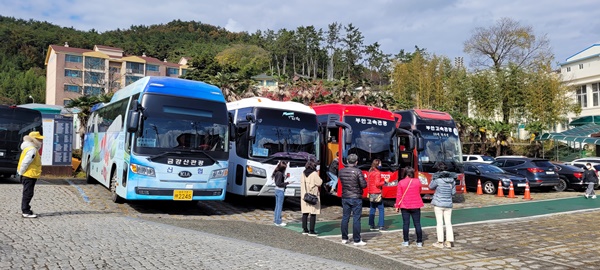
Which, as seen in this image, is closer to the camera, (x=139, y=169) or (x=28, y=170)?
(x=28, y=170)

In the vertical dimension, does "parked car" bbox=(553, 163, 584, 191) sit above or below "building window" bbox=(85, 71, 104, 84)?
below

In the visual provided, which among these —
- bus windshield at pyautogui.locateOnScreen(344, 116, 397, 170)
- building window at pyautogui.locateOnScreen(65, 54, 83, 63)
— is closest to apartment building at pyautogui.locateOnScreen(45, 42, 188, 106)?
building window at pyautogui.locateOnScreen(65, 54, 83, 63)

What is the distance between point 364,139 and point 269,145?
3032mm

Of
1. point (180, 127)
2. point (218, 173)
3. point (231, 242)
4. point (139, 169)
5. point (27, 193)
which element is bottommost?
point (231, 242)

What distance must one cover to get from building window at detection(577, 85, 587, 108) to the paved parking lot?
40.7 meters

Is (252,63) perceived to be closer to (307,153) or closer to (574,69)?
(574,69)

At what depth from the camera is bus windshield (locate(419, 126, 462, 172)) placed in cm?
1653

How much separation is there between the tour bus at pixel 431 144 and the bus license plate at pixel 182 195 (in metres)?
7.70

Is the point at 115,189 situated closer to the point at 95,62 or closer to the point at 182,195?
the point at 182,195

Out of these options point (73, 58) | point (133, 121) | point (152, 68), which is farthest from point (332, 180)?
point (152, 68)

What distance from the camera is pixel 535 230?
11.2 m

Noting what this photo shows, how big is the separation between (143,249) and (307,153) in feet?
22.8

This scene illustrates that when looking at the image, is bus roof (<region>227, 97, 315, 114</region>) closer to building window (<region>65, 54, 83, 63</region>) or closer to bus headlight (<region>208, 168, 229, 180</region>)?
bus headlight (<region>208, 168, 229, 180</region>)

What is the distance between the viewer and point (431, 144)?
1667 centimetres
